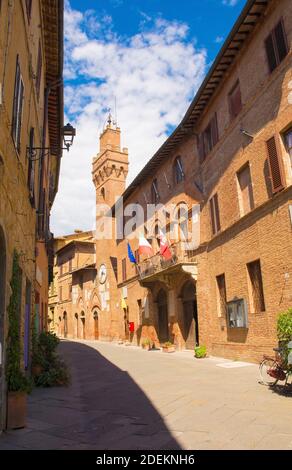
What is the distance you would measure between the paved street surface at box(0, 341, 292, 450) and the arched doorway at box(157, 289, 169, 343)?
11001mm

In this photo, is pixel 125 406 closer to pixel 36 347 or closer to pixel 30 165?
pixel 36 347

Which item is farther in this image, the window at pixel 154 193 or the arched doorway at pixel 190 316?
the window at pixel 154 193

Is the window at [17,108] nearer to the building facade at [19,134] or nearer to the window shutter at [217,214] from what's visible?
the building facade at [19,134]

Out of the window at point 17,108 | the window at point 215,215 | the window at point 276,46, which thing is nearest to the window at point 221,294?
the window at point 215,215

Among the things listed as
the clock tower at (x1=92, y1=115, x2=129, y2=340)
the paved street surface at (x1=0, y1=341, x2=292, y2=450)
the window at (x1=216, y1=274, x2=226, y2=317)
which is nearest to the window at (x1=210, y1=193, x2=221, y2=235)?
the window at (x1=216, y1=274, x2=226, y2=317)

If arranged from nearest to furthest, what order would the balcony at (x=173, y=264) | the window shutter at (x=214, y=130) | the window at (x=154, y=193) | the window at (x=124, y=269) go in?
the window shutter at (x=214, y=130) < the balcony at (x=173, y=264) < the window at (x=154, y=193) < the window at (x=124, y=269)

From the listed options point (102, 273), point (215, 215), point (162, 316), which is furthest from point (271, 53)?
point (102, 273)

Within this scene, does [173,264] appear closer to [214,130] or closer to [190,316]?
[190,316]

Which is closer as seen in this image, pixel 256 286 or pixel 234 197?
pixel 256 286

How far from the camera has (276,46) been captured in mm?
12016

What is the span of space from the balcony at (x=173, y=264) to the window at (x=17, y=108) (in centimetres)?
1146

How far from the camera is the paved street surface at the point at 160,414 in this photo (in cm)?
511

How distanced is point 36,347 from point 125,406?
396 centimetres

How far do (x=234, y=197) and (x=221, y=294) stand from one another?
395 cm
